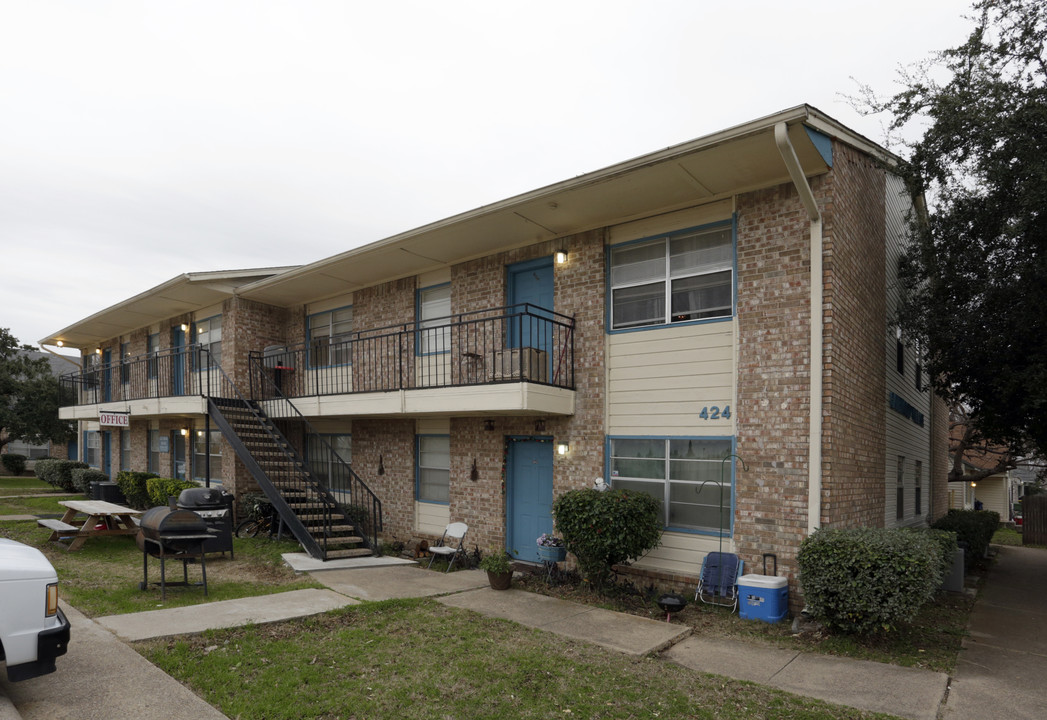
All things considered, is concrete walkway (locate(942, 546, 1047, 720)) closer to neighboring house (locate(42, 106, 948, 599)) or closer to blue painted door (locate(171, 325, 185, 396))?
neighboring house (locate(42, 106, 948, 599))

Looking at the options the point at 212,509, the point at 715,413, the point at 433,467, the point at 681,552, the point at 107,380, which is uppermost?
the point at 107,380

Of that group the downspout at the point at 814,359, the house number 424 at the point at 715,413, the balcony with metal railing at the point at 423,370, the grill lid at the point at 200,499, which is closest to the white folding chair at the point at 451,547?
the balcony with metal railing at the point at 423,370

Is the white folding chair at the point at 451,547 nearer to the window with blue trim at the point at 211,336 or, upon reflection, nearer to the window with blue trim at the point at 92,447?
the window with blue trim at the point at 211,336

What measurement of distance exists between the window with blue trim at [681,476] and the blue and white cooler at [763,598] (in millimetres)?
796

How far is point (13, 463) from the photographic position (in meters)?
31.0

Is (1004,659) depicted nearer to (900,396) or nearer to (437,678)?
(437,678)

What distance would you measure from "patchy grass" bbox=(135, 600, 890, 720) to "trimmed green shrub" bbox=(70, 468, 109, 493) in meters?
17.1

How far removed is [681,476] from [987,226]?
6.06m

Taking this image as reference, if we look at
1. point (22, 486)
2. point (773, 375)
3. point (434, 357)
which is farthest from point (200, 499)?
point (22, 486)

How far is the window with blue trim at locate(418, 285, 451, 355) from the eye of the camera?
1175cm

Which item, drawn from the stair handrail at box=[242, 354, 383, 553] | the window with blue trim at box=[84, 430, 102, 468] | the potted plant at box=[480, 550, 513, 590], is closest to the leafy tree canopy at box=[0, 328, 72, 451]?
the window with blue trim at box=[84, 430, 102, 468]

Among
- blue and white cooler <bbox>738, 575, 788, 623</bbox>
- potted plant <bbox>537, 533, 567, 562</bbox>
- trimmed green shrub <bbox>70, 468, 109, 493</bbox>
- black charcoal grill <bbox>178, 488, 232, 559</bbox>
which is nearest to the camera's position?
blue and white cooler <bbox>738, 575, 788, 623</bbox>

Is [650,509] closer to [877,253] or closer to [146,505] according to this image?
[877,253]

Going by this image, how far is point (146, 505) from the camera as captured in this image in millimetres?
16594
